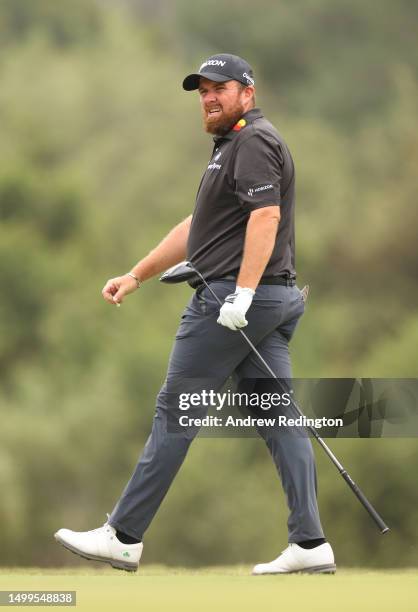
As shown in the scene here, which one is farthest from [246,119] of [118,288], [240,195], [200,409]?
[200,409]

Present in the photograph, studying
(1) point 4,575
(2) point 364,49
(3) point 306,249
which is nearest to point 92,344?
(3) point 306,249

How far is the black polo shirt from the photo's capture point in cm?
541

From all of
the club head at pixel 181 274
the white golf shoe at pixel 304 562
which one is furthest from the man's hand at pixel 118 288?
the white golf shoe at pixel 304 562

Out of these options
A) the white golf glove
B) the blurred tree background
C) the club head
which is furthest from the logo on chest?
the blurred tree background

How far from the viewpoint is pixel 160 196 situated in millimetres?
46375

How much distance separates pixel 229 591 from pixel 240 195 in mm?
1489

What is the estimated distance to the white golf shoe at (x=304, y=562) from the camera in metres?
5.55

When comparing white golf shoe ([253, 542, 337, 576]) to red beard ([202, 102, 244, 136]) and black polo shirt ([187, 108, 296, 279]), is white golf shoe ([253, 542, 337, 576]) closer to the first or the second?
black polo shirt ([187, 108, 296, 279])

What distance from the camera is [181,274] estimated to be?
560 centimetres

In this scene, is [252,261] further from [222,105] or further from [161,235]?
[161,235]

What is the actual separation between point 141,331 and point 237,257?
1096 inches

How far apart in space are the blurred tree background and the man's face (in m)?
14.0

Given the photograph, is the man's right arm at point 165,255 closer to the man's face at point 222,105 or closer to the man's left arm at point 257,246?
the man's face at point 222,105

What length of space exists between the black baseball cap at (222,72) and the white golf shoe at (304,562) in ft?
6.00
